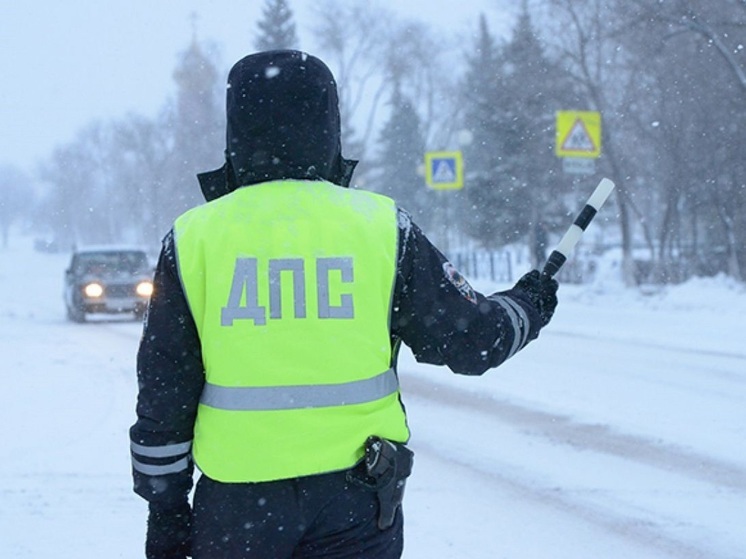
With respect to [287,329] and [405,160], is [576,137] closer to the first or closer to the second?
[287,329]

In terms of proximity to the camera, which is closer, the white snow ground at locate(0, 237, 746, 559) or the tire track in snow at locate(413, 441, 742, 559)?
the tire track in snow at locate(413, 441, 742, 559)

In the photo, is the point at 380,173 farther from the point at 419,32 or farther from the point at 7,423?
the point at 7,423

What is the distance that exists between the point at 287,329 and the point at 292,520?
39cm

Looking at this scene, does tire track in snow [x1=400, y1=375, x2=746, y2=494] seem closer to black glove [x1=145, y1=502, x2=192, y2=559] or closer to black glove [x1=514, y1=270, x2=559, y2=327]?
black glove [x1=514, y1=270, x2=559, y2=327]

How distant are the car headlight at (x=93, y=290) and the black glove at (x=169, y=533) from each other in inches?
772

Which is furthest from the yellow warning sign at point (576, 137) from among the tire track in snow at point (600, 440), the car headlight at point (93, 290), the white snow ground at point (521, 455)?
the tire track in snow at point (600, 440)

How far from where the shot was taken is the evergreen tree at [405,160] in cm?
6394

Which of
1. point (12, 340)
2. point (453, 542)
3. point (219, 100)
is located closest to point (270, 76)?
point (453, 542)

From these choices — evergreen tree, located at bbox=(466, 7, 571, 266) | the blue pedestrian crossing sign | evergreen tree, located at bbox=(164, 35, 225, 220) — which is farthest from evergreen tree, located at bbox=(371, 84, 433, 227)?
the blue pedestrian crossing sign

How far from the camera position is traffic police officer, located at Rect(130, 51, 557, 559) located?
2328 mm

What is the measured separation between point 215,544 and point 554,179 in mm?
34705

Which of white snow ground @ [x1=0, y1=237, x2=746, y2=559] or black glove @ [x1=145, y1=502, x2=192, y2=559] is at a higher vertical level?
black glove @ [x1=145, y1=502, x2=192, y2=559]

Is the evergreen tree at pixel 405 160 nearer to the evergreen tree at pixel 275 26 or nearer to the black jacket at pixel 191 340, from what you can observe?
the evergreen tree at pixel 275 26

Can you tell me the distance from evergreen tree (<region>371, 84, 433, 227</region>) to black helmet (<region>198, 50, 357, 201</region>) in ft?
199
